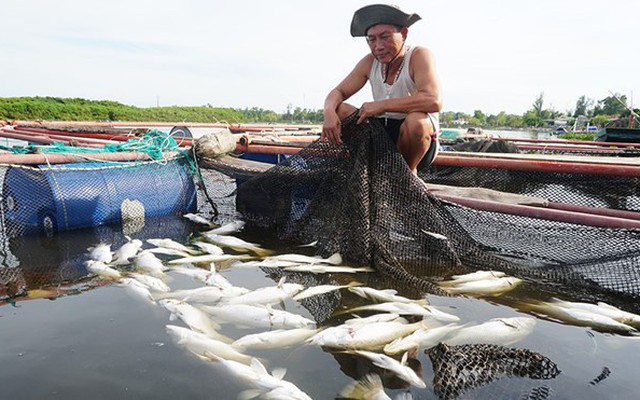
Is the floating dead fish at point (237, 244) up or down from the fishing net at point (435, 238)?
down

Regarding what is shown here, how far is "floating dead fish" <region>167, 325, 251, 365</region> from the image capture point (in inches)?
104

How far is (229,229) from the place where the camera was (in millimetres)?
5484

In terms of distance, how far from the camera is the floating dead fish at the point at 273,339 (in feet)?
9.02

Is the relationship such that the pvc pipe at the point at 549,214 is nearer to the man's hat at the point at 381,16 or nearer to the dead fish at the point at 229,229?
the man's hat at the point at 381,16

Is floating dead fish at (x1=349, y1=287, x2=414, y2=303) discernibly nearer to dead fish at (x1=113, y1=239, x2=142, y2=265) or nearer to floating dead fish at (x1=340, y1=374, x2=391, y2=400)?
floating dead fish at (x1=340, y1=374, x2=391, y2=400)

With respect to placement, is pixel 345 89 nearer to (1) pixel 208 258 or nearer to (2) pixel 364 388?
(1) pixel 208 258

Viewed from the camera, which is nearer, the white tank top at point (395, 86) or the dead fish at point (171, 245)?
the white tank top at point (395, 86)

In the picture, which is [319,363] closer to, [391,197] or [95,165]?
[391,197]

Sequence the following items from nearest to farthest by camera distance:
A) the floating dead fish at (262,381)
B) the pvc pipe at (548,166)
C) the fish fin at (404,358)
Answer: the floating dead fish at (262,381) < the fish fin at (404,358) < the pvc pipe at (548,166)

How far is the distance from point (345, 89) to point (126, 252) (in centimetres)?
286

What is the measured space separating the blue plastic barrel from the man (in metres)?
2.65

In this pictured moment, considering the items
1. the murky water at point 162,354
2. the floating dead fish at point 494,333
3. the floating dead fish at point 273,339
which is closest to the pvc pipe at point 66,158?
the murky water at point 162,354

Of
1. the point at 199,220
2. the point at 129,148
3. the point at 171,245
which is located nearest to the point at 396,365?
the point at 171,245

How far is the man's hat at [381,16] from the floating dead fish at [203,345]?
3218mm
